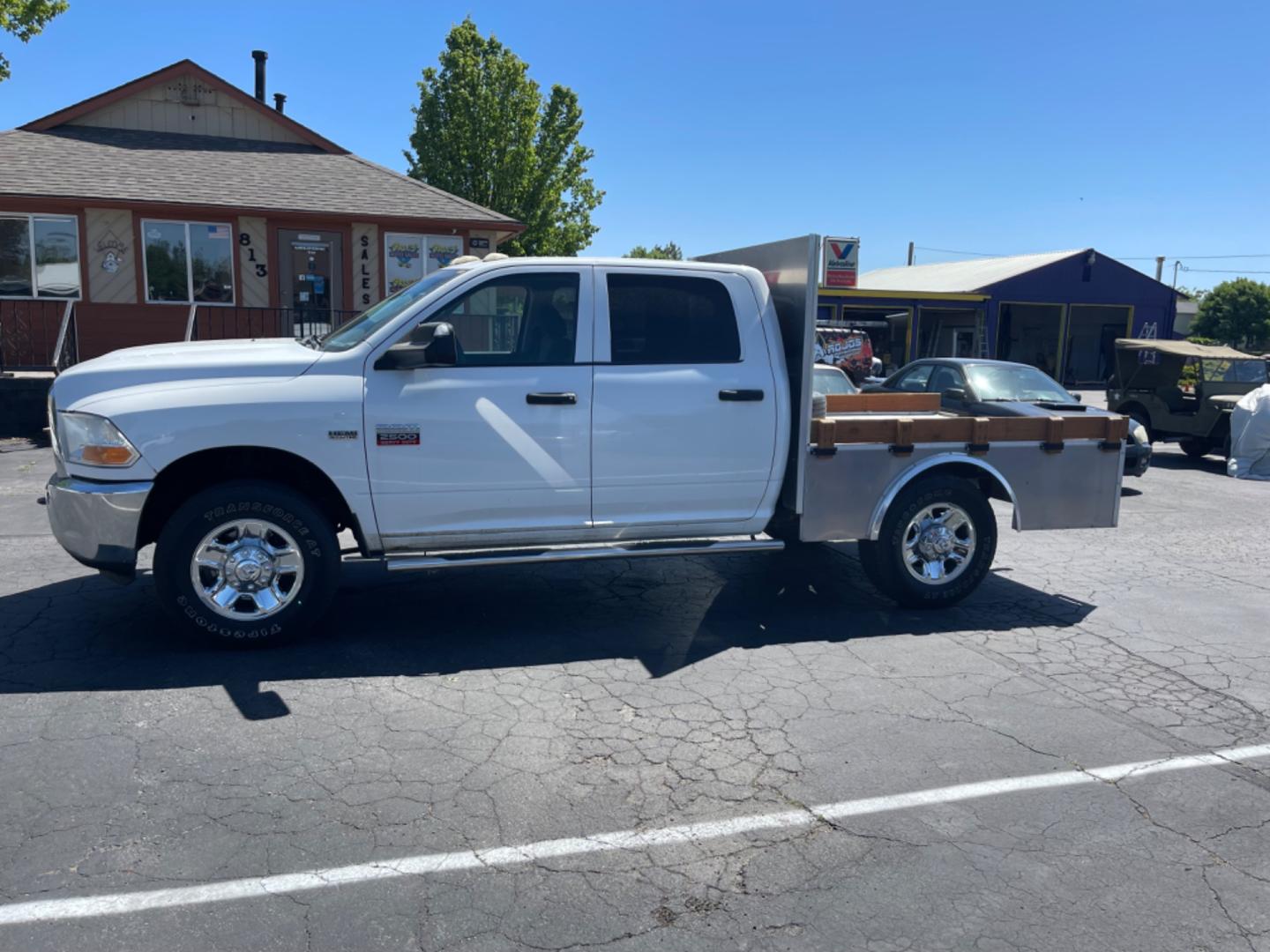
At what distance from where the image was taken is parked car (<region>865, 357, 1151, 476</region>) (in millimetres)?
9969

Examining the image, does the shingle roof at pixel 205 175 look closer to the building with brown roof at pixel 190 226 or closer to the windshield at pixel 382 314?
the building with brown roof at pixel 190 226

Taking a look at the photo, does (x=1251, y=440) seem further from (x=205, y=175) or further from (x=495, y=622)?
(x=205, y=175)

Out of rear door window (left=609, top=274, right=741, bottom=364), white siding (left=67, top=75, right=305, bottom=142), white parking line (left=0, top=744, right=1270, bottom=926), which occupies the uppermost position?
white siding (left=67, top=75, right=305, bottom=142)

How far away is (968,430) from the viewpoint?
6.32 meters

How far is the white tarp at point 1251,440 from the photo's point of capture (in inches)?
550

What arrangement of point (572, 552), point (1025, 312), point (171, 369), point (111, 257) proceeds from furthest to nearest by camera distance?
point (1025, 312), point (111, 257), point (572, 552), point (171, 369)

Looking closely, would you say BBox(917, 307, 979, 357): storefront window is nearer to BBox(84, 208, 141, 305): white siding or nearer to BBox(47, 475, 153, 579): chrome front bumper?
BBox(84, 208, 141, 305): white siding

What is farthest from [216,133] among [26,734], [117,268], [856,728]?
[856,728]

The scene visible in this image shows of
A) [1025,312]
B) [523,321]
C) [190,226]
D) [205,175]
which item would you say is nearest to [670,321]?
[523,321]

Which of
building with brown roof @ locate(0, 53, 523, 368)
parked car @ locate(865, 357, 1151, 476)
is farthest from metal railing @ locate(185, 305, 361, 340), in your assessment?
parked car @ locate(865, 357, 1151, 476)

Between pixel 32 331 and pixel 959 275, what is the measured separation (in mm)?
35383

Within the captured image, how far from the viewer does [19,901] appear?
9.91ft

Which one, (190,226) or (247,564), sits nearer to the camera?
(247,564)

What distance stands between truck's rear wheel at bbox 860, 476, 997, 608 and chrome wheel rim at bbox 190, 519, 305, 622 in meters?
3.51
